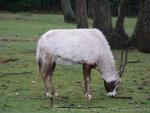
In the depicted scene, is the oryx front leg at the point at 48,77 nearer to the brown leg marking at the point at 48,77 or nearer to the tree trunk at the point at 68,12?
the brown leg marking at the point at 48,77

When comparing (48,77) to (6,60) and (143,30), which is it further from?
(143,30)

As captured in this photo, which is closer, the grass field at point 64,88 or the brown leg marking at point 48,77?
the grass field at point 64,88

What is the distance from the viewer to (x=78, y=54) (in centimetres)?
1223

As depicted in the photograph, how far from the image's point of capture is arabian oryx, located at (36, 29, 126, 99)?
12250mm

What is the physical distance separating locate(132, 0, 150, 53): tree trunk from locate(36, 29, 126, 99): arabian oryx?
1011 centimetres

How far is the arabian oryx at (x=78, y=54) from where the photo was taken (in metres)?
12.2

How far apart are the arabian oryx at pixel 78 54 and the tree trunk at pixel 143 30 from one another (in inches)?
398

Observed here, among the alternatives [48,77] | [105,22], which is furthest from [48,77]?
[105,22]

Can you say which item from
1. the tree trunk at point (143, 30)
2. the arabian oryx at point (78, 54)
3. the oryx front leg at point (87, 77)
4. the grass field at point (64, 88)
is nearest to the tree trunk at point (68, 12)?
the tree trunk at point (143, 30)

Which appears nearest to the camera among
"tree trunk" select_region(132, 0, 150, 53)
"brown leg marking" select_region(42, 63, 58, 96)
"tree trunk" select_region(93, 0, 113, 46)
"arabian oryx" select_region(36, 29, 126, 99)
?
"arabian oryx" select_region(36, 29, 126, 99)

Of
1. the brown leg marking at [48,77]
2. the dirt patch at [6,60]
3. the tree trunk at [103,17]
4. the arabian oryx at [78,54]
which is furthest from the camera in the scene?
the tree trunk at [103,17]

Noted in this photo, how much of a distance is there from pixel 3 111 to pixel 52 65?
216 cm

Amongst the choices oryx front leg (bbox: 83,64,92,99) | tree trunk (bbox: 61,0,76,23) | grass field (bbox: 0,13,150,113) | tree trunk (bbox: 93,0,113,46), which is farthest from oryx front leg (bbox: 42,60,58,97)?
tree trunk (bbox: 61,0,76,23)

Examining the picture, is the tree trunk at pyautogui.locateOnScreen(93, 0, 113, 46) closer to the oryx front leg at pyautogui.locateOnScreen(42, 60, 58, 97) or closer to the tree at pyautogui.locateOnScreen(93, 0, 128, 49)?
the tree at pyautogui.locateOnScreen(93, 0, 128, 49)
